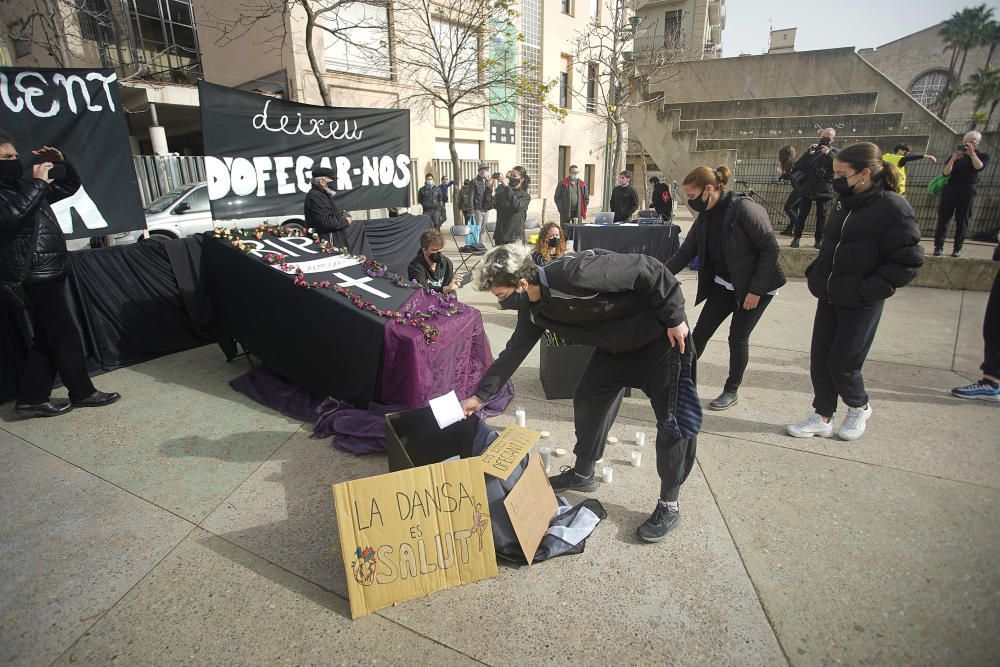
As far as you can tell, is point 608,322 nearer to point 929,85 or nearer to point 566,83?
point 566,83

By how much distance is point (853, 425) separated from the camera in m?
3.44

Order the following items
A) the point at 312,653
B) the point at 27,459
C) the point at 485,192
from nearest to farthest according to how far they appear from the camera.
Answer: the point at 312,653 → the point at 27,459 → the point at 485,192

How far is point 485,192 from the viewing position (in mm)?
12578

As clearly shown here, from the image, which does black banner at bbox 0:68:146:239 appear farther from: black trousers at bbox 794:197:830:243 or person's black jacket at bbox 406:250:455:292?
black trousers at bbox 794:197:830:243

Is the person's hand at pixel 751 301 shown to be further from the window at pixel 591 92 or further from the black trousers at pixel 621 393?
the window at pixel 591 92

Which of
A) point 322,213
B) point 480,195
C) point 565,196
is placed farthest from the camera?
point 480,195

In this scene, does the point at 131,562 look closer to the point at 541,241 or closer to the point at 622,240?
the point at 541,241

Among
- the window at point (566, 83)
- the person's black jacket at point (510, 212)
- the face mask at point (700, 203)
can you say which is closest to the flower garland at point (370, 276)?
the face mask at point (700, 203)

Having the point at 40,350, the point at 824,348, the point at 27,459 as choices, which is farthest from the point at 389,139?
the point at 824,348

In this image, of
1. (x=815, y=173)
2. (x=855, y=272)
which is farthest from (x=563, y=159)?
(x=855, y=272)

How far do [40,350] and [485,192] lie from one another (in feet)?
33.0

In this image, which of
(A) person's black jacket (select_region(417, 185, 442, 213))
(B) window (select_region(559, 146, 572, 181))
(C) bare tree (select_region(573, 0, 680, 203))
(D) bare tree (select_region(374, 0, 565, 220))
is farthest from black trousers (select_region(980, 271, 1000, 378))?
(B) window (select_region(559, 146, 572, 181))

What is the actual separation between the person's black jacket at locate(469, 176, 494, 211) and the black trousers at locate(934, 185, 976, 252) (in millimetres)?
8766

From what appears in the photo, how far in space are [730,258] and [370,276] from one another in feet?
9.23
